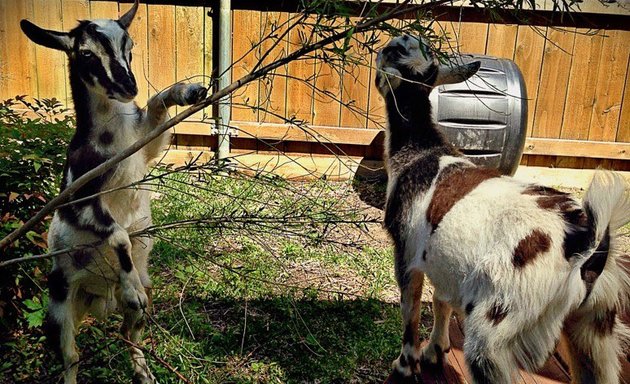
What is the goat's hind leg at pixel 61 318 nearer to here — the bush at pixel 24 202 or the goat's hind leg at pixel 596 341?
the bush at pixel 24 202

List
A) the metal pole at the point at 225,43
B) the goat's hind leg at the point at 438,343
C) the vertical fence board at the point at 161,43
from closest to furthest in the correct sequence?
1. the goat's hind leg at the point at 438,343
2. the metal pole at the point at 225,43
3. the vertical fence board at the point at 161,43

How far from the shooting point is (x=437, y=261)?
248 cm

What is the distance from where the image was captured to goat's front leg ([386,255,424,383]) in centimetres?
287

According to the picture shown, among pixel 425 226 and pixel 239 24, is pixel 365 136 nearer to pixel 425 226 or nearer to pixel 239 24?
pixel 239 24

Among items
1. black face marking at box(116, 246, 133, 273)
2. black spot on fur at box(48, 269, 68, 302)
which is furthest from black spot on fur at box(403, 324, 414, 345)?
black spot on fur at box(48, 269, 68, 302)

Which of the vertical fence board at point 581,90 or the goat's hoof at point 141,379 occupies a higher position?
the vertical fence board at point 581,90

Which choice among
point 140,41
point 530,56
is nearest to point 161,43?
point 140,41

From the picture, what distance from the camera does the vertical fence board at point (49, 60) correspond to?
6078 mm

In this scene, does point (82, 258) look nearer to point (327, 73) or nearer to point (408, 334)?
point (408, 334)

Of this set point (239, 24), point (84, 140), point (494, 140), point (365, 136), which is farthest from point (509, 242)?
point (239, 24)

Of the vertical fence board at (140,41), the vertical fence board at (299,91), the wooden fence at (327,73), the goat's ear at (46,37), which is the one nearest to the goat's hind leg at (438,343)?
the goat's ear at (46,37)

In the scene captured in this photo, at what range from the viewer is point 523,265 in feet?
7.03

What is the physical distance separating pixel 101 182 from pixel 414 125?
1605 millimetres

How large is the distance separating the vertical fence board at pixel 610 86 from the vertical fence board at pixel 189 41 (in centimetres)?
447
